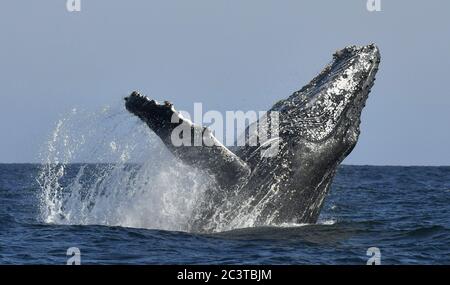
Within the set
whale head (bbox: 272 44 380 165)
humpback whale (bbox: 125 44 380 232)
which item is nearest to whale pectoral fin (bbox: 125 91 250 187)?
humpback whale (bbox: 125 44 380 232)

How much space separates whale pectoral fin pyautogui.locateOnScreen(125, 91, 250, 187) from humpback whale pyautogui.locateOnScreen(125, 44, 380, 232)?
16 mm

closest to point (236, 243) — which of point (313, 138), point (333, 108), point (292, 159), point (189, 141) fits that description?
point (189, 141)

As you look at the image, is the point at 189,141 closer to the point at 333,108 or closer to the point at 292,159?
the point at 292,159

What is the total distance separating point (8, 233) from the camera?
14680 mm

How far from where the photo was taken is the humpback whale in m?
13.7

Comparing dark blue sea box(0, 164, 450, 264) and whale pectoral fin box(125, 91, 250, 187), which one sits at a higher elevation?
whale pectoral fin box(125, 91, 250, 187)

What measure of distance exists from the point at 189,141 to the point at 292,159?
1.83 metres

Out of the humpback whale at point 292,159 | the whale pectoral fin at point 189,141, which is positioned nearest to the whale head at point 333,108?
the humpback whale at point 292,159

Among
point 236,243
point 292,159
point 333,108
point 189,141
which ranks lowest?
point 236,243

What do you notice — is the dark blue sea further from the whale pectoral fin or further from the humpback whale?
the whale pectoral fin

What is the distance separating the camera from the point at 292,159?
14.1m
